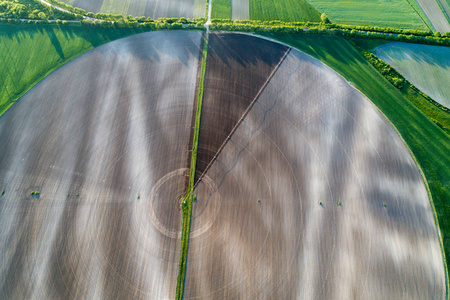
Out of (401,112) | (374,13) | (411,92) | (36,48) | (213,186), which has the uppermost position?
(374,13)

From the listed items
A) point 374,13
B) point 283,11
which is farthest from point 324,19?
point 374,13

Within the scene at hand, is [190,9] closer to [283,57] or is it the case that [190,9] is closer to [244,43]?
[244,43]

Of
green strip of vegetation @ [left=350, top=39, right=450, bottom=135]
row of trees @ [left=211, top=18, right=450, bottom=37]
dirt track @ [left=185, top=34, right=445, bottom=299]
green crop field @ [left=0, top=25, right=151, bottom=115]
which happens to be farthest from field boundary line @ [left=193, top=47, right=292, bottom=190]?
green crop field @ [left=0, top=25, right=151, bottom=115]

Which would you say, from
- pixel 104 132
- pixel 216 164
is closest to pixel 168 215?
pixel 216 164

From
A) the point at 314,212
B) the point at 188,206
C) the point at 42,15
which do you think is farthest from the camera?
the point at 42,15

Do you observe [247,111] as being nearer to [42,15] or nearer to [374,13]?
[374,13]

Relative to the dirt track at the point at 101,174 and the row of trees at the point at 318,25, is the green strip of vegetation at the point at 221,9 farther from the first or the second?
the dirt track at the point at 101,174
